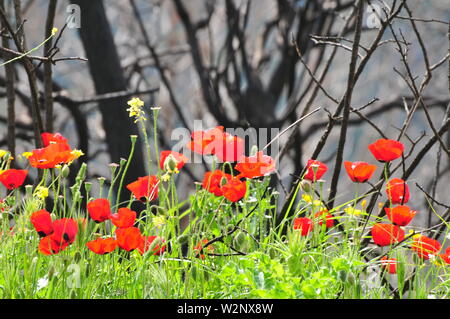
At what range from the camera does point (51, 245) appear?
3.43 feet

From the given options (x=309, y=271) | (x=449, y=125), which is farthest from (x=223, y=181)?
(x=449, y=125)

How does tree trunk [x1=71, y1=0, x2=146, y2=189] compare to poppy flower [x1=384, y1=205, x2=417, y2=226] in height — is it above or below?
above

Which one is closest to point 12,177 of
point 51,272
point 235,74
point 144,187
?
point 144,187

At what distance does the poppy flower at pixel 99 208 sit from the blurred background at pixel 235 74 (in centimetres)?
165

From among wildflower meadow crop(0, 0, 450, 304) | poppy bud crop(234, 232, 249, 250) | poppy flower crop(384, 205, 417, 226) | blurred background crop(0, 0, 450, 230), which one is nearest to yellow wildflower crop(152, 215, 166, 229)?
wildflower meadow crop(0, 0, 450, 304)

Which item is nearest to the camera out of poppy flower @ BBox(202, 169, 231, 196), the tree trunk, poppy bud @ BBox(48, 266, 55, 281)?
poppy bud @ BBox(48, 266, 55, 281)

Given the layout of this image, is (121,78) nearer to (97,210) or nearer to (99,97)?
(99,97)

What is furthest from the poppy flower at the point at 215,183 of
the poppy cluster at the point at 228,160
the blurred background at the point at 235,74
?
the blurred background at the point at 235,74

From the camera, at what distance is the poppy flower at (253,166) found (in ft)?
3.66

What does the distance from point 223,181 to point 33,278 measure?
1.06ft

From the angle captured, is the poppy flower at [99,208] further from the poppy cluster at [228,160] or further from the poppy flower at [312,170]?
the poppy flower at [312,170]

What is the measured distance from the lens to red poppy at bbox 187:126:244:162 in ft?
3.77

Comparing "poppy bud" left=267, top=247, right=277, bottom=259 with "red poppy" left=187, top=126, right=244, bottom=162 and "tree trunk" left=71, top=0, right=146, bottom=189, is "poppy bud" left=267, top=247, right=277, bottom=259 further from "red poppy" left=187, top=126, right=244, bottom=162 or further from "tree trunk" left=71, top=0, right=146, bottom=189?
"tree trunk" left=71, top=0, right=146, bottom=189

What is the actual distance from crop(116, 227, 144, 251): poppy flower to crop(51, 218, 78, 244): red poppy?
65 millimetres
